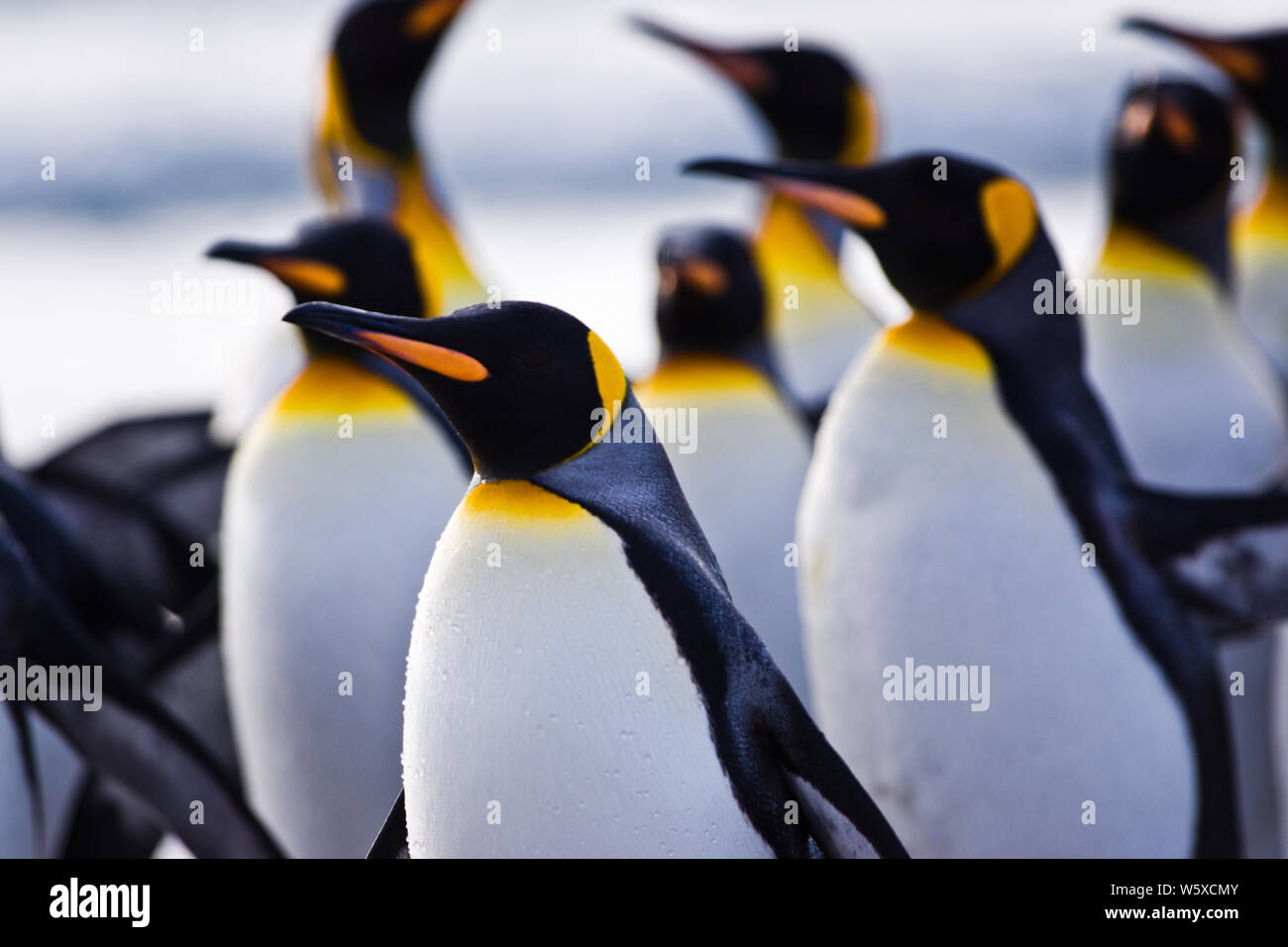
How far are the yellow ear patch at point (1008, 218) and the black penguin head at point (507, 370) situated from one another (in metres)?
0.68

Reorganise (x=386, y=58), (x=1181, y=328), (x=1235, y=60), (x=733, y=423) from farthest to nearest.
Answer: (x=386, y=58) < (x=1235, y=60) < (x=1181, y=328) < (x=733, y=423)

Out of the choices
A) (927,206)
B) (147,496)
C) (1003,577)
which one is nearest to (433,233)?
(147,496)

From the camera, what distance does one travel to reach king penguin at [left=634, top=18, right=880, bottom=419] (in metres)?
3.42

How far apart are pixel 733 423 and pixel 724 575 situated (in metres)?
0.31

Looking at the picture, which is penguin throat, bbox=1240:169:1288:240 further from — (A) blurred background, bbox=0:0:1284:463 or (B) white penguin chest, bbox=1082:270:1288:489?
(A) blurred background, bbox=0:0:1284:463

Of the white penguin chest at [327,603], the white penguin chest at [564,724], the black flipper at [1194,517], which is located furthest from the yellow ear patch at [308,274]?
the black flipper at [1194,517]

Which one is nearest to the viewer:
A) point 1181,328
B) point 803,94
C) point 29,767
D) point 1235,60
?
point 29,767

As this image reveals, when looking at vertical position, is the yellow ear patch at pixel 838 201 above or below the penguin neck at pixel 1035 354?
above

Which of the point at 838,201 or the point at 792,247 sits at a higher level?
the point at 792,247

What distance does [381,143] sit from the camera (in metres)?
3.42

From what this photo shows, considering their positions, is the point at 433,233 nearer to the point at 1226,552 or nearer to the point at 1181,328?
the point at 1181,328

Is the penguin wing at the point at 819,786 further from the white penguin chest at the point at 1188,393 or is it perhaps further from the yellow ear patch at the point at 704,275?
the white penguin chest at the point at 1188,393

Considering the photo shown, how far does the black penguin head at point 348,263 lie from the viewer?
2.06 metres

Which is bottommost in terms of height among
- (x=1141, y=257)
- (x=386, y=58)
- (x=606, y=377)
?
(x=606, y=377)
